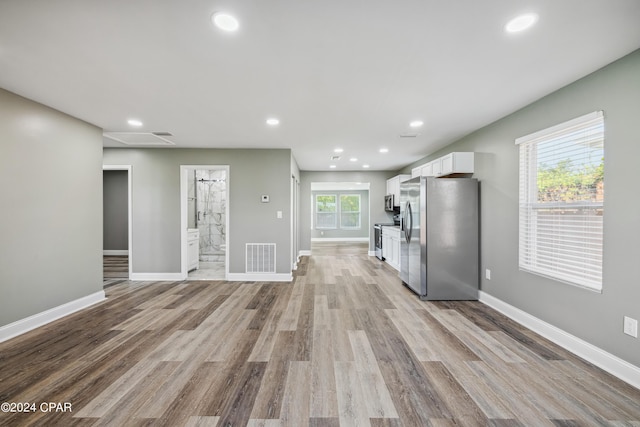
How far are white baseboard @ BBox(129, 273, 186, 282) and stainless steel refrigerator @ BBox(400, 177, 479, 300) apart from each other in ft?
14.4

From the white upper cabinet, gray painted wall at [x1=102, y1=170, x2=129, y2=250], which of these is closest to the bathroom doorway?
gray painted wall at [x1=102, y1=170, x2=129, y2=250]

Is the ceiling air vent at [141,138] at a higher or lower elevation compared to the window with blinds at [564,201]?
higher

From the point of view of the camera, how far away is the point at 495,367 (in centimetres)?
219

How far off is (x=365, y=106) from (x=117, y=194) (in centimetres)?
810

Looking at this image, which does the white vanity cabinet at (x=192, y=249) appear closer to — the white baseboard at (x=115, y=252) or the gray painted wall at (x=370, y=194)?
the gray painted wall at (x=370, y=194)

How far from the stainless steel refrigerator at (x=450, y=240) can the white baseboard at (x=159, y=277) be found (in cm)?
439

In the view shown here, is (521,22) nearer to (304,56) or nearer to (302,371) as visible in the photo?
(304,56)

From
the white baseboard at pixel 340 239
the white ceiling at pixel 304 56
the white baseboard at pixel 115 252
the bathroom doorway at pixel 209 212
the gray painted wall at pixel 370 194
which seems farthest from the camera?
the white baseboard at pixel 340 239

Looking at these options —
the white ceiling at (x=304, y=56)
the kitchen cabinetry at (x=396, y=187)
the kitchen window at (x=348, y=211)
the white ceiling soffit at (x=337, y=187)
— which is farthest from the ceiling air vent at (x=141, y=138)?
the kitchen window at (x=348, y=211)

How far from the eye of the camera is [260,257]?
5027 millimetres

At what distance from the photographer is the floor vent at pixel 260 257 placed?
5.03 m

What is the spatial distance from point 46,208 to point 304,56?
11.5 feet

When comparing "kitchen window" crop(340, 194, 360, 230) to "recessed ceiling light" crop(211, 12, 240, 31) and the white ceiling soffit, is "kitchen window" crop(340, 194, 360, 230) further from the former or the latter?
"recessed ceiling light" crop(211, 12, 240, 31)

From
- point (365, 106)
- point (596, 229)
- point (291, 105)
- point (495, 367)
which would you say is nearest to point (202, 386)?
point (495, 367)
